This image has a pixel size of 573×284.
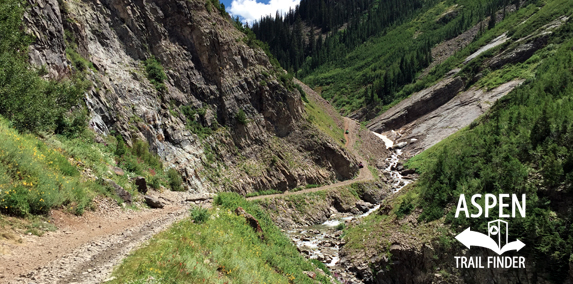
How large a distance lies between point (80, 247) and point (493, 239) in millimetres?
20939

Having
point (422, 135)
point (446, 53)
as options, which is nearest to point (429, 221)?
point (422, 135)

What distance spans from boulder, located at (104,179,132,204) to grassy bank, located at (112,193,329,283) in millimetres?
4260

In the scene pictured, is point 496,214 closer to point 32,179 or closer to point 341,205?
point 32,179

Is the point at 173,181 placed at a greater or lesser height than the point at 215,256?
greater

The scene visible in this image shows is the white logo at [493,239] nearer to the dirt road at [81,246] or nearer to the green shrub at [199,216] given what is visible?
the green shrub at [199,216]

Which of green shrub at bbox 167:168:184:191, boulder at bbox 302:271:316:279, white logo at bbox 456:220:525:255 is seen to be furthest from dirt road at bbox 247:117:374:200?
white logo at bbox 456:220:525:255

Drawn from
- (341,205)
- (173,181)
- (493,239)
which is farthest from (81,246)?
(341,205)

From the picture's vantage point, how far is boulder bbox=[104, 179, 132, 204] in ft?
47.8

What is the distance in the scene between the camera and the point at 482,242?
1877 centimetres

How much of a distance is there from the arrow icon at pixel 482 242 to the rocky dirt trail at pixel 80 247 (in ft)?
56.6

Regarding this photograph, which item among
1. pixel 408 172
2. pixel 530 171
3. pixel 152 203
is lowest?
pixel 152 203

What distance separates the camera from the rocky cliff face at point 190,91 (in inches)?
998

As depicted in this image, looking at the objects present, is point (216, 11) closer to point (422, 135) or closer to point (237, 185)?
point (237, 185)

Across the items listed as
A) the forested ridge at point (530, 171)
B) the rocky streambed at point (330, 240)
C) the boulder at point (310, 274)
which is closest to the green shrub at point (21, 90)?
the boulder at point (310, 274)
